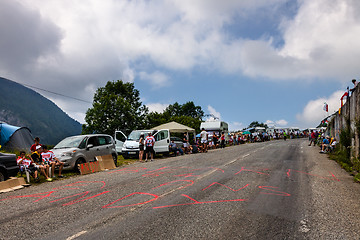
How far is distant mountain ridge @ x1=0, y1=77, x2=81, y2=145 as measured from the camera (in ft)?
116

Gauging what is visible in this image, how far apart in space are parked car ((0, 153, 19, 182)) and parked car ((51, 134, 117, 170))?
2.19 metres

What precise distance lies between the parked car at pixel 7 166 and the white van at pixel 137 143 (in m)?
8.58

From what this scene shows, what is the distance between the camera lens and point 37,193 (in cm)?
728

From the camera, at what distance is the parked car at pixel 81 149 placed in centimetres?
1092

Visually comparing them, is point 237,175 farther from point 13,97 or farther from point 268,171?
point 13,97

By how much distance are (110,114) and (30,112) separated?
13.7 m

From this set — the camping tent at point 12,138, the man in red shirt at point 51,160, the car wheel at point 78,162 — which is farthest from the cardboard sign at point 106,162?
the camping tent at point 12,138

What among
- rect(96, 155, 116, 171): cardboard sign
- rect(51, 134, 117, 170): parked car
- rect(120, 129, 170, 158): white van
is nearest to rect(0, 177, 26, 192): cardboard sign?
rect(51, 134, 117, 170): parked car

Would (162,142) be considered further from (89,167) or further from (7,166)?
(7,166)

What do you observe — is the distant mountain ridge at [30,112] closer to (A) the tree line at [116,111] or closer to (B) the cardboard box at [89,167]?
(A) the tree line at [116,111]

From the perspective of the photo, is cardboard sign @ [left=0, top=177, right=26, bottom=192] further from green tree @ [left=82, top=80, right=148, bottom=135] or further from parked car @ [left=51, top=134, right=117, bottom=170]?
green tree @ [left=82, top=80, right=148, bottom=135]

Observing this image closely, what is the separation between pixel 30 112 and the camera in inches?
1645

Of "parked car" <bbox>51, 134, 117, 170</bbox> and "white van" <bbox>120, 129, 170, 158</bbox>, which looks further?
"white van" <bbox>120, 129, 170, 158</bbox>

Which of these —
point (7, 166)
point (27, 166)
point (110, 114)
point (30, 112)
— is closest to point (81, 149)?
point (27, 166)
